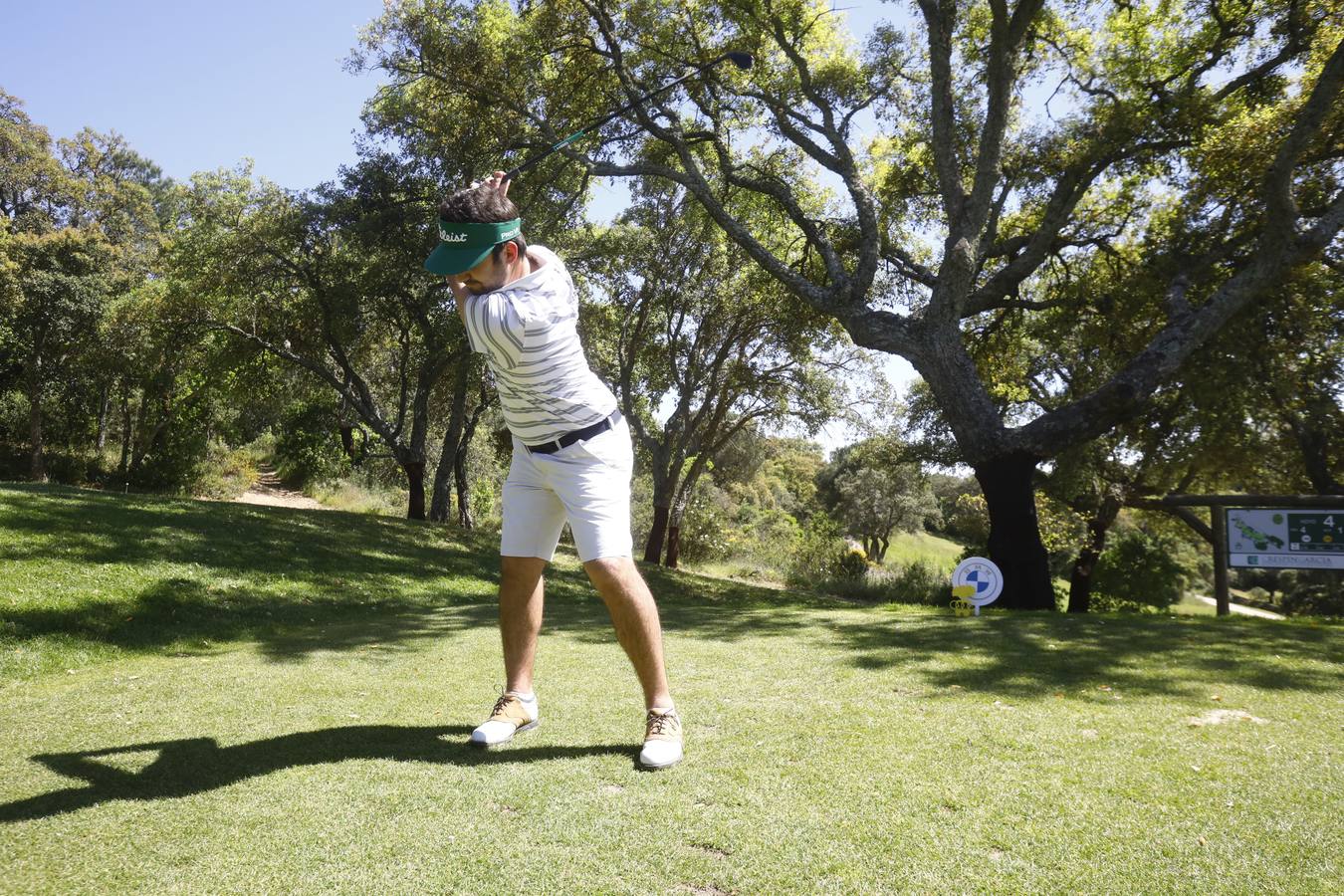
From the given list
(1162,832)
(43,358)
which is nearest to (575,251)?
(43,358)

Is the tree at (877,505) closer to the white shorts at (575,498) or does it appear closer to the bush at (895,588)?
the bush at (895,588)

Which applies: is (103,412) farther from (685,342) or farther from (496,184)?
(496,184)

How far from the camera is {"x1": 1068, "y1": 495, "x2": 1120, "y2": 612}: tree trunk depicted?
17692 millimetres

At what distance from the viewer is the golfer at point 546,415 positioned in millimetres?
2990

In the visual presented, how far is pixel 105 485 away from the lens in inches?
1009

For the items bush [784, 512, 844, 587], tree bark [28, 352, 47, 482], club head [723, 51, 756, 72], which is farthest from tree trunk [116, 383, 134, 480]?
club head [723, 51, 756, 72]

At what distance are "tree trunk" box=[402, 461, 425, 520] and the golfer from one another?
18212mm

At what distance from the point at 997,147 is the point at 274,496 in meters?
26.3

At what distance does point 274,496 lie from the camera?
29.0 m

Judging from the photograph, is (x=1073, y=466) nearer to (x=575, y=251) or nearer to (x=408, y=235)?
(x=575, y=251)

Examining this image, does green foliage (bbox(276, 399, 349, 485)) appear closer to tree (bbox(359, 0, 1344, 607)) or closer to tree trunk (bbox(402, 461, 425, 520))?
tree trunk (bbox(402, 461, 425, 520))

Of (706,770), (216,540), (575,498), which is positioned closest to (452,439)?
(216,540)

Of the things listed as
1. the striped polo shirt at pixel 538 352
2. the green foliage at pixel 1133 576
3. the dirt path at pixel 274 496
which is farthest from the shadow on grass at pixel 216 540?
the green foliage at pixel 1133 576

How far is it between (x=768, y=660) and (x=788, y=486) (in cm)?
4958
